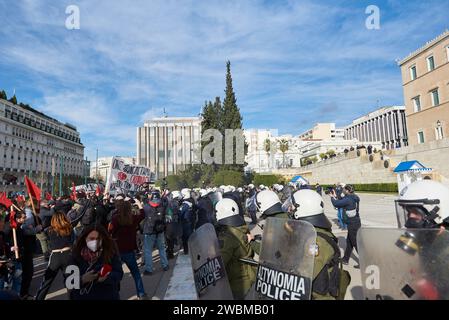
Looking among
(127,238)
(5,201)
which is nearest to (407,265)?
(127,238)

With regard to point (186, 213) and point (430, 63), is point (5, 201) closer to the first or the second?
point (186, 213)

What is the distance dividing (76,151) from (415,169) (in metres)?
104

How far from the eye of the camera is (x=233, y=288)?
10.0 ft

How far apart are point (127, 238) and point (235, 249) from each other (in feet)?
7.70

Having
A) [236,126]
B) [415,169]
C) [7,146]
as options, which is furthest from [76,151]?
[415,169]

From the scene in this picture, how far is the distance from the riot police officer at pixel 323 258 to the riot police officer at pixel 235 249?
2.55 ft

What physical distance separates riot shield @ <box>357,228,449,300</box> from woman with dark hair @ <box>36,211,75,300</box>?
3655mm

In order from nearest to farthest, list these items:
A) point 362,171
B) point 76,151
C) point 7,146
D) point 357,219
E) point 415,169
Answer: point 357,219 < point 415,169 < point 362,171 < point 7,146 < point 76,151

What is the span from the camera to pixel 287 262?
228 centimetres

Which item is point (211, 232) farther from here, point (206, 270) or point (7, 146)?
point (7, 146)

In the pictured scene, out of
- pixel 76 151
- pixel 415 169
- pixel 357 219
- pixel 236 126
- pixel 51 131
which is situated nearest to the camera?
pixel 357 219

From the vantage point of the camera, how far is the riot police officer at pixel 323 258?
233 cm

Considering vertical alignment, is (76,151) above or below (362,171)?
above
